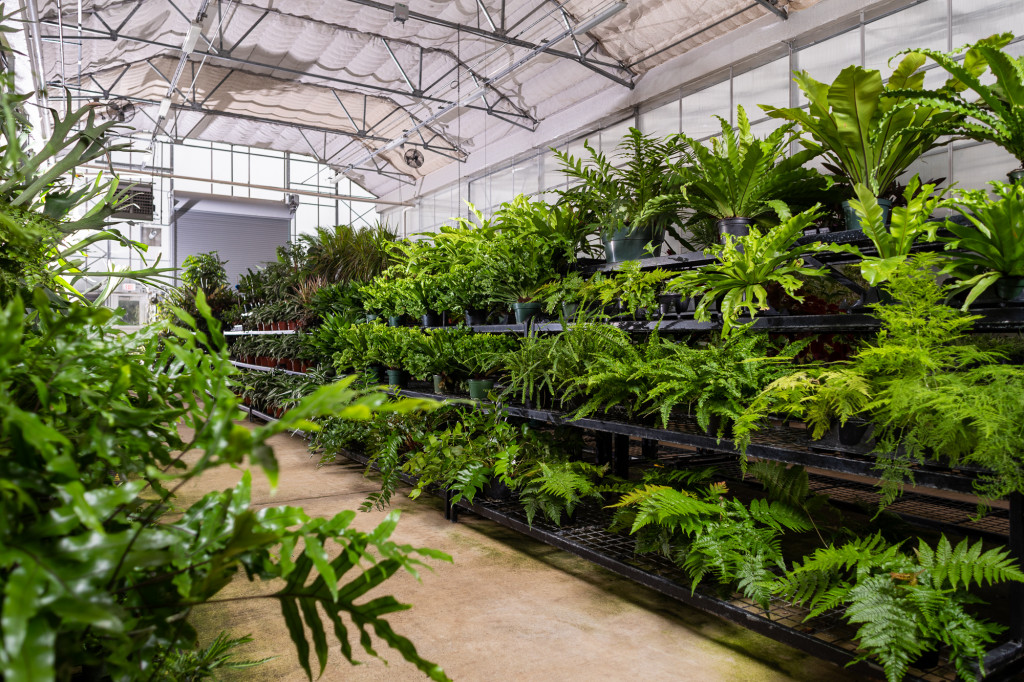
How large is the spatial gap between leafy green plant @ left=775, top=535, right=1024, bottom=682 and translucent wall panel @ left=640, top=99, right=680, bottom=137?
8.57m

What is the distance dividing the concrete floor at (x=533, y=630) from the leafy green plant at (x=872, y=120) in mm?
1633

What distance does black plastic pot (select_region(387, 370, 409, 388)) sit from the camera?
180 inches

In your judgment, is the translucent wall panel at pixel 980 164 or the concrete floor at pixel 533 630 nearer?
the concrete floor at pixel 533 630

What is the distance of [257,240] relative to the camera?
18.8 metres

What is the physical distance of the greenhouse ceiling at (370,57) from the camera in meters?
9.30

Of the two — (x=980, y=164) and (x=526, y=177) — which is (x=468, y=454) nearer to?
(x=980, y=164)

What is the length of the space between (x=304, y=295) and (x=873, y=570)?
209 inches

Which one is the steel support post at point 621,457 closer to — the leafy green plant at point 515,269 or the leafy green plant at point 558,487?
the leafy green plant at point 558,487

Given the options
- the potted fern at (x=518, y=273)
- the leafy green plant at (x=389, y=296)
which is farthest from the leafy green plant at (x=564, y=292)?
the leafy green plant at (x=389, y=296)

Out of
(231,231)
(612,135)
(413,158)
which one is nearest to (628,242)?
(612,135)

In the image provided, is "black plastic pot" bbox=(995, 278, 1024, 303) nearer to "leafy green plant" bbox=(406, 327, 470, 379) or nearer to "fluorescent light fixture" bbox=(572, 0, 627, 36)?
"leafy green plant" bbox=(406, 327, 470, 379)

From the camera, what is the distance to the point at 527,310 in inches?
140

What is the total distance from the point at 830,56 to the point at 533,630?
25.2 ft

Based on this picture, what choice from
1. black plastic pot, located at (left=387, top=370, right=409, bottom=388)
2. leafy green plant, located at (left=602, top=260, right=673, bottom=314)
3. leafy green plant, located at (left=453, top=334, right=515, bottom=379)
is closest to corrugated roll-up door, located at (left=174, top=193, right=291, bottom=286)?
black plastic pot, located at (left=387, top=370, right=409, bottom=388)
